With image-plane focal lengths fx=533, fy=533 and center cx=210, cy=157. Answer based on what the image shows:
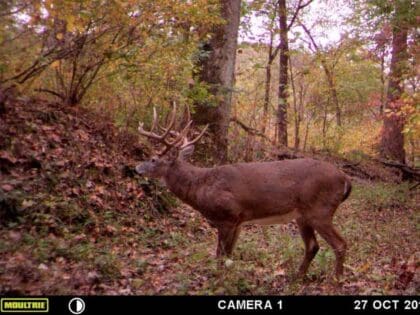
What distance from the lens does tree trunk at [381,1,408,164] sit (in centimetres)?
1441

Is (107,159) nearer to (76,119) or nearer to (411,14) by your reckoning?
(76,119)

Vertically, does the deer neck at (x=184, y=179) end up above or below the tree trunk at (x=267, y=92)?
below

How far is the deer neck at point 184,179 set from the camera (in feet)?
26.1

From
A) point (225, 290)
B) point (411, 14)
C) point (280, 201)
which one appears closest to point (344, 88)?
point (411, 14)

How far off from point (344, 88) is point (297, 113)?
7730 millimetres

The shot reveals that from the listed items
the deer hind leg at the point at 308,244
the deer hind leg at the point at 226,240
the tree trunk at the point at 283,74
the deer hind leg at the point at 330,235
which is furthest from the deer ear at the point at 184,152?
the tree trunk at the point at 283,74

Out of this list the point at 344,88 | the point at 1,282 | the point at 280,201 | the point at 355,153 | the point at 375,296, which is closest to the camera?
the point at 1,282

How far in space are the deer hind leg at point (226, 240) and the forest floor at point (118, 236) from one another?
1.04 ft

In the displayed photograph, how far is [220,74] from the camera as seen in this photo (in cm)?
1228

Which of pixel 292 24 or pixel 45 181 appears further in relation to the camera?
pixel 292 24

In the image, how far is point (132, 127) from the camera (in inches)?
405
